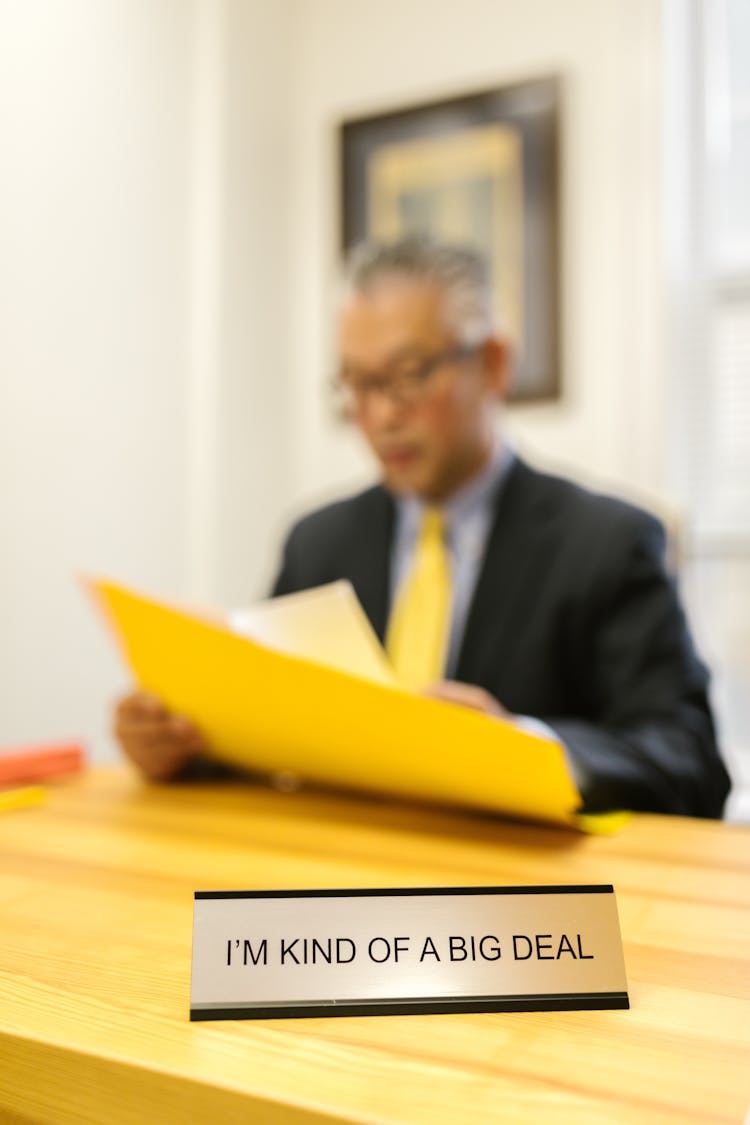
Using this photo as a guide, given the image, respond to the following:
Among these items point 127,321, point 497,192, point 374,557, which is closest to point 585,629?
point 374,557

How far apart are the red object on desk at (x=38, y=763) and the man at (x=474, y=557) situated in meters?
0.08

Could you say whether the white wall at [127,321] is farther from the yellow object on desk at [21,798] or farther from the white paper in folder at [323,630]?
the white paper in folder at [323,630]

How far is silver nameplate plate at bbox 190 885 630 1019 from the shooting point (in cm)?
42

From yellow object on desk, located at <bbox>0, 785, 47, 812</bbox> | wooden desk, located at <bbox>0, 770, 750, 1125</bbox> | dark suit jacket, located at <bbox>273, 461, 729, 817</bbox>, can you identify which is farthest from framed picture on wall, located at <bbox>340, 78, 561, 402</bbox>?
wooden desk, located at <bbox>0, 770, 750, 1125</bbox>

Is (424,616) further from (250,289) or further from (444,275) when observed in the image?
(250,289)

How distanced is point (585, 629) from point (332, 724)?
51cm

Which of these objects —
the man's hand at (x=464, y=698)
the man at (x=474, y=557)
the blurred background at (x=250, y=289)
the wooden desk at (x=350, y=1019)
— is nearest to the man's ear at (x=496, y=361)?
the man at (x=474, y=557)

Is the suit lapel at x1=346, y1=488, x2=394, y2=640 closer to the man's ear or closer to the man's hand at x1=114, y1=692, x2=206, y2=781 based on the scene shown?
the man's ear

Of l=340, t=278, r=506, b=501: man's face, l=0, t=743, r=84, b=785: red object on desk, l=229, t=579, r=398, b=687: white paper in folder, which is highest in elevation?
l=340, t=278, r=506, b=501: man's face

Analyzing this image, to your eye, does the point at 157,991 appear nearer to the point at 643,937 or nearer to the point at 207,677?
the point at 643,937

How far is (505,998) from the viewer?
0.41 metres

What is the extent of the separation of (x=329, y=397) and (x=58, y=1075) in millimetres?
2173

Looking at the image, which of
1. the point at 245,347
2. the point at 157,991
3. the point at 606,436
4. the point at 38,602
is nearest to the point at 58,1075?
the point at 157,991

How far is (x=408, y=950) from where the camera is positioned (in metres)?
0.43
